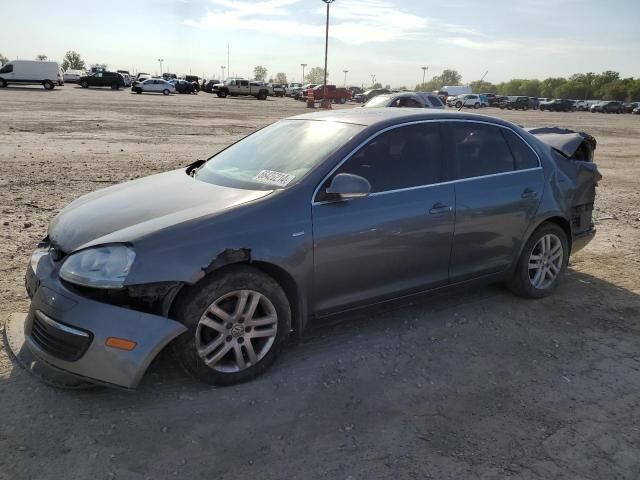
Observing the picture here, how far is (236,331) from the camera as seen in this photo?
3.33m

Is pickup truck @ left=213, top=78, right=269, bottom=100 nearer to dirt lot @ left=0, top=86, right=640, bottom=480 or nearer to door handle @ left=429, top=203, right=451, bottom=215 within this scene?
dirt lot @ left=0, top=86, right=640, bottom=480

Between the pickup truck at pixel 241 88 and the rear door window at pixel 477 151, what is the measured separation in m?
53.6

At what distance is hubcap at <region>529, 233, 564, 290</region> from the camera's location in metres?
4.88

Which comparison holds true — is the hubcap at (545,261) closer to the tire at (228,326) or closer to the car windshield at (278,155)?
the car windshield at (278,155)

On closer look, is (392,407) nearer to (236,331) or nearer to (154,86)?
(236,331)

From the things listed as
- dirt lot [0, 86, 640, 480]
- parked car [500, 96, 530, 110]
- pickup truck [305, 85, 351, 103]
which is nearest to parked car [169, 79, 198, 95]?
pickup truck [305, 85, 351, 103]

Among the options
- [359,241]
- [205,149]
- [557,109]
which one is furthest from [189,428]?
[557,109]

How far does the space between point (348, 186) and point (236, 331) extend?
1.15m

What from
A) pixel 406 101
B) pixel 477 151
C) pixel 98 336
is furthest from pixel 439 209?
pixel 406 101

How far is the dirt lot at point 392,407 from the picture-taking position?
2.71 metres

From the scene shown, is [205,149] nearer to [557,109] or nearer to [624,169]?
[624,169]

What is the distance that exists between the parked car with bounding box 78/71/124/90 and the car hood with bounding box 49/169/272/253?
2362 inches

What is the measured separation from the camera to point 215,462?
2.70 m

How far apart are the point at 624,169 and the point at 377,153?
12.8m
